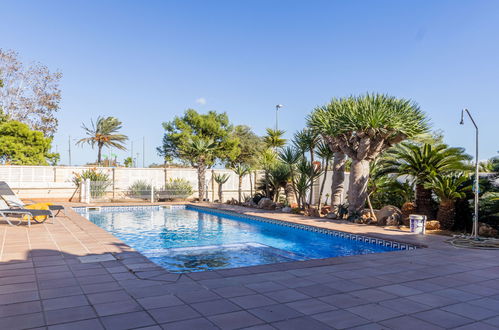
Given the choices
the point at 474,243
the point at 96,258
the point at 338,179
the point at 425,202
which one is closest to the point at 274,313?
the point at 96,258

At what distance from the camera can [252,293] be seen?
4.59 metres

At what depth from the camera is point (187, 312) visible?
153 inches

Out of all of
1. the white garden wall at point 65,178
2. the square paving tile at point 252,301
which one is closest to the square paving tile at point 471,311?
the square paving tile at point 252,301

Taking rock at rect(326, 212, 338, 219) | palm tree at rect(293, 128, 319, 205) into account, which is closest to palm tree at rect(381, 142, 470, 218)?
rock at rect(326, 212, 338, 219)

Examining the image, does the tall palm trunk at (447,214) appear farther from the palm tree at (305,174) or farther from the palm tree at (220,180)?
the palm tree at (220,180)

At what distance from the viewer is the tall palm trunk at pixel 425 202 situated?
1138 centimetres

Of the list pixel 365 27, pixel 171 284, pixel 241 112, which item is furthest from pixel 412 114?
pixel 241 112

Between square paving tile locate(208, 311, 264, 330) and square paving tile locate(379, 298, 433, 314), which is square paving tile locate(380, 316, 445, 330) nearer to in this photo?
square paving tile locate(379, 298, 433, 314)

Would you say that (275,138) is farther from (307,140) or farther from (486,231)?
(486,231)

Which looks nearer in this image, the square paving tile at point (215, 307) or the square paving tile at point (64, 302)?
the square paving tile at point (215, 307)

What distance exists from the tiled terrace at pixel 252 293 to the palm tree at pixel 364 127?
5514 mm

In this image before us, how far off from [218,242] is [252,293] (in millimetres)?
5730

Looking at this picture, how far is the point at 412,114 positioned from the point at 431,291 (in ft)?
28.4

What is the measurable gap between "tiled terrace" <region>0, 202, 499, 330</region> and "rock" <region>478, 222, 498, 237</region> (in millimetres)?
2835
